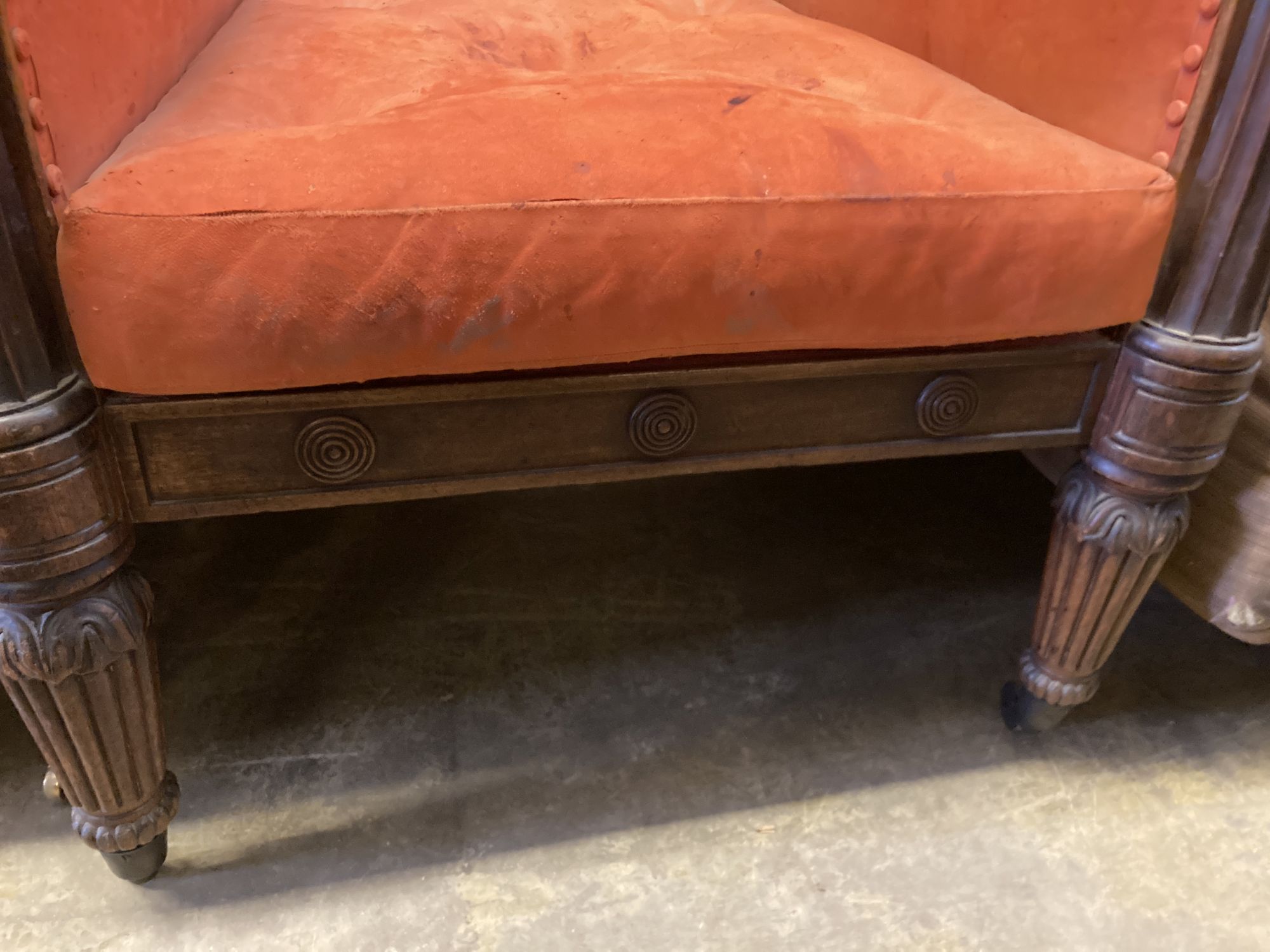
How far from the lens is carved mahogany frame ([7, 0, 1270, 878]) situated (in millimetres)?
537

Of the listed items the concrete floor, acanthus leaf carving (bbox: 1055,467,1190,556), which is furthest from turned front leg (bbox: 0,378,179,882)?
acanthus leaf carving (bbox: 1055,467,1190,556)

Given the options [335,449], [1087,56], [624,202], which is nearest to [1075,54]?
[1087,56]

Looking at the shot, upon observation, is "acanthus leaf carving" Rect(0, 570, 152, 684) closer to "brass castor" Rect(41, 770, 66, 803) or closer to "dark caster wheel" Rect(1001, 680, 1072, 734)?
"brass castor" Rect(41, 770, 66, 803)

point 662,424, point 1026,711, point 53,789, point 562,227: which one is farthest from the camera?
point 1026,711

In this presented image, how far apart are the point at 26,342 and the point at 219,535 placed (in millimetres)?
678

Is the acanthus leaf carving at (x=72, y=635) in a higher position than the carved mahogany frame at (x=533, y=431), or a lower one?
lower

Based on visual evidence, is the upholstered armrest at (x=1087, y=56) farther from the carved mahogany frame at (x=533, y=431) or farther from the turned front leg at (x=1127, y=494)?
the turned front leg at (x=1127, y=494)

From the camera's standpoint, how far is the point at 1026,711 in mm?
876

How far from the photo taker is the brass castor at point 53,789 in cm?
76

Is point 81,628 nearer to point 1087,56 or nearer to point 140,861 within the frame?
point 140,861

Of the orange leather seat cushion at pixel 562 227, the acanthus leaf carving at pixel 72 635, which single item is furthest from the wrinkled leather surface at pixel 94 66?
the acanthus leaf carving at pixel 72 635

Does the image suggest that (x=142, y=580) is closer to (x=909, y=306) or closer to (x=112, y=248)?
(x=112, y=248)

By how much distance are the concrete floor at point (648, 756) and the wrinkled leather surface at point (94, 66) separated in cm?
55

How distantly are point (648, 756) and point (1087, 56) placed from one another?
2.28 feet
